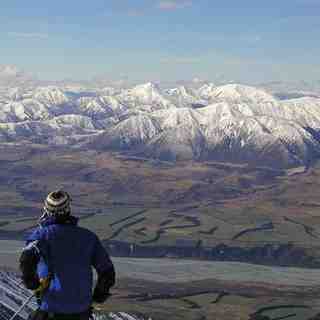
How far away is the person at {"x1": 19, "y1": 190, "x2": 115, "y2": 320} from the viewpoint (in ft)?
39.9

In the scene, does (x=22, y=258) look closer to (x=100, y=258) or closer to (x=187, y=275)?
(x=100, y=258)

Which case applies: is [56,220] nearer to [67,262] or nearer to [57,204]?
[57,204]

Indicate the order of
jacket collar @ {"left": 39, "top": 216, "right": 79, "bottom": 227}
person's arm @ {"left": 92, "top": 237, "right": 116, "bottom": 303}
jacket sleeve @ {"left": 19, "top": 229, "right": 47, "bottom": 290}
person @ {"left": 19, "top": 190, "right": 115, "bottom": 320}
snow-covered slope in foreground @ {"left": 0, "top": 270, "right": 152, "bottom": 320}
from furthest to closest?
1. snow-covered slope in foreground @ {"left": 0, "top": 270, "right": 152, "bottom": 320}
2. jacket collar @ {"left": 39, "top": 216, "right": 79, "bottom": 227}
3. person's arm @ {"left": 92, "top": 237, "right": 116, "bottom": 303}
4. person @ {"left": 19, "top": 190, "right": 115, "bottom": 320}
5. jacket sleeve @ {"left": 19, "top": 229, "right": 47, "bottom": 290}

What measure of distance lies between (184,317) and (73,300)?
139 metres

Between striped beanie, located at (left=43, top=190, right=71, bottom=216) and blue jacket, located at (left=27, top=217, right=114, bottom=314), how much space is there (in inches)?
5.4

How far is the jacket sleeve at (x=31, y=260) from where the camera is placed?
12.0 meters

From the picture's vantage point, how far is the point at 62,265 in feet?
40.7

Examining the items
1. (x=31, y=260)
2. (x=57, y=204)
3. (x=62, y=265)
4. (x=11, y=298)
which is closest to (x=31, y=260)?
(x=31, y=260)

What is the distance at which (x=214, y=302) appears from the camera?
16562cm

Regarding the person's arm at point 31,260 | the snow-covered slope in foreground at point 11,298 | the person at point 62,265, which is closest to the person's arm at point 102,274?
the person at point 62,265

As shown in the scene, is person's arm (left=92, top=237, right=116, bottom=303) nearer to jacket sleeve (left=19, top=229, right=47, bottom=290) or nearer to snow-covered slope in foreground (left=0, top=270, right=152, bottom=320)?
jacket sleeve (left=19, top=229, right=47, bottom=290)

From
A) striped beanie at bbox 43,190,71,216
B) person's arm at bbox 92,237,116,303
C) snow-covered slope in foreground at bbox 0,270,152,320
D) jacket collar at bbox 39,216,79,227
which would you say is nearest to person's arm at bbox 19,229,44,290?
jacket collar at bbox 39,216,79,227

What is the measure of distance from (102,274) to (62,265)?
724mm

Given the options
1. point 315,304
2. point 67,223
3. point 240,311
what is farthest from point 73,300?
point 315,304
